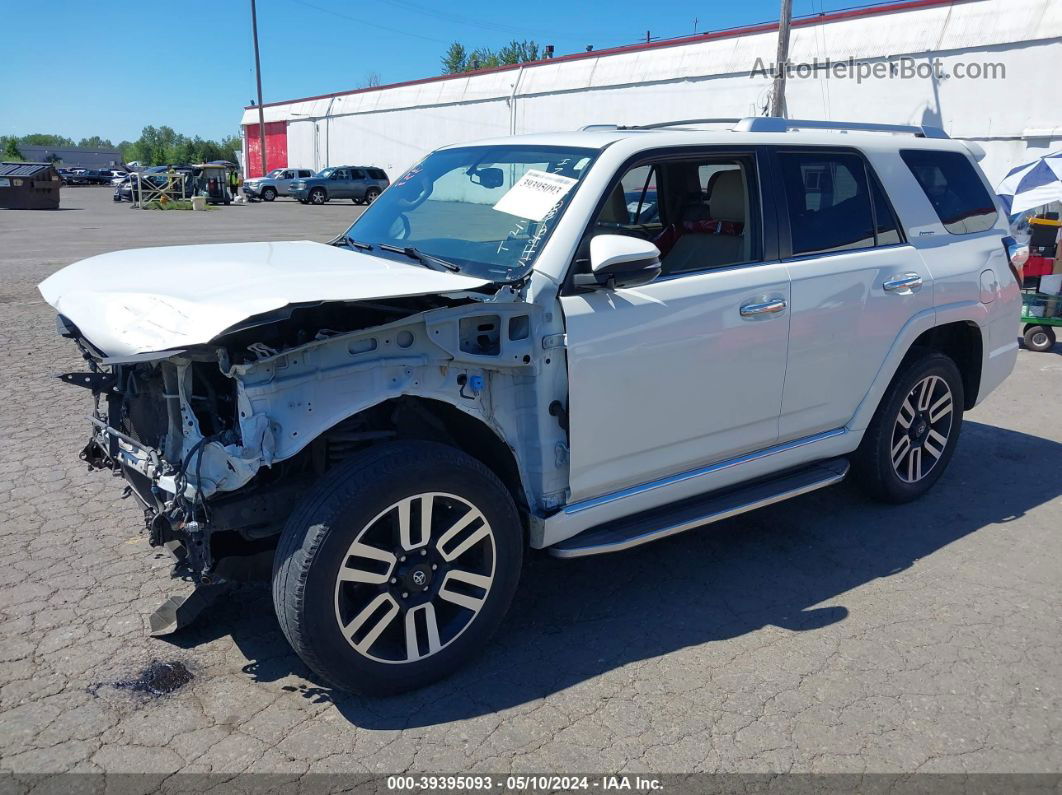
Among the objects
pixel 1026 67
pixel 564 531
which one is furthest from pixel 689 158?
pixel 1026 67

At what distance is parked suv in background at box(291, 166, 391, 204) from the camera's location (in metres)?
→ 42.3

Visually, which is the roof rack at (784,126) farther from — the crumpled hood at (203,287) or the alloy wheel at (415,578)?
the alloy wheel at (415,578)

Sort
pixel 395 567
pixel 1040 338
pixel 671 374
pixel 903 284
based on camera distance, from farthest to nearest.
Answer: pixel 1040 338 < pixel 903 284 < pixel 671 374 < pixel 395 567

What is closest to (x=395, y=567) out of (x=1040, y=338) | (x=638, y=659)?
(x=638, y=659)

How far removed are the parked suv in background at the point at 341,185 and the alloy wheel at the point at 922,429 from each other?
1548 inches

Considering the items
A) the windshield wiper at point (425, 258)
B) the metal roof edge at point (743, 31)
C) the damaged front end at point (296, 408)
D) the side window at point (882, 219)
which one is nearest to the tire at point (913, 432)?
the side window at point (882, 219)

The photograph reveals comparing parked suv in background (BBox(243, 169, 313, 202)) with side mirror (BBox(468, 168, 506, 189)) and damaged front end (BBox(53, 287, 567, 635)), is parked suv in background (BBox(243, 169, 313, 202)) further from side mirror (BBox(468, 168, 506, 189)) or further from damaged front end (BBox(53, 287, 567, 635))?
damaged front end (BBox(53, 287, 567, 635))

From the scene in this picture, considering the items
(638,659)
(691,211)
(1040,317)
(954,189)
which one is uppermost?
(954,189)

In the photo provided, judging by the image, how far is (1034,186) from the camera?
1070cm

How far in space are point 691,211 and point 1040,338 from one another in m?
7.16

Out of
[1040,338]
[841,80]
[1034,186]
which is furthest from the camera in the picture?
[841,80]

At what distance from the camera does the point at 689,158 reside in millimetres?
3992

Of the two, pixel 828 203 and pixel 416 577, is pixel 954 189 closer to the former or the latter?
pixel 828 203

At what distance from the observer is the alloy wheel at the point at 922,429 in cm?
500
